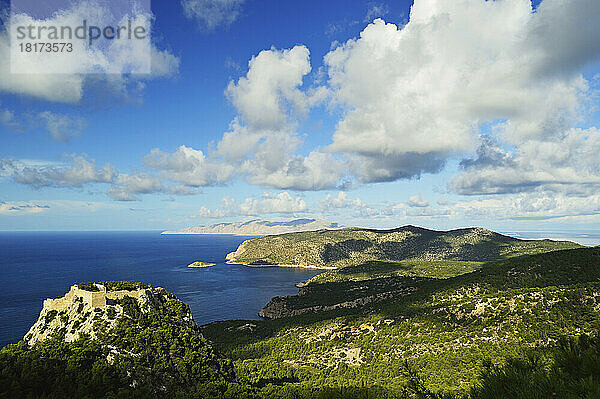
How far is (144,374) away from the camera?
30141 mm

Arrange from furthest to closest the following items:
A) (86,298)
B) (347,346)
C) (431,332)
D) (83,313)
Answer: (347,346)
(431,332)
(86,298)
(83,313)

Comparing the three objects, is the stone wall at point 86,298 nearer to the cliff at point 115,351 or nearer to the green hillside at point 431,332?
the cliff at point 115,351

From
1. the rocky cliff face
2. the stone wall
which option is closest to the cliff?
the rocky cliff face

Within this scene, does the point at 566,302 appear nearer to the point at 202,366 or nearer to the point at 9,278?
the point at 202,366

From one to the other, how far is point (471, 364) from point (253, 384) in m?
29.6

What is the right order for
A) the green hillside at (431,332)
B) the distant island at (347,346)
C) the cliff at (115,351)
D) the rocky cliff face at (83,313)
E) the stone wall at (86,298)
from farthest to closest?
the green hillside at (431,332) → the stone wall at (86,298) → the rocky cliff face at (83,313) → the cliff at (115,351) → the distant island at (347,346)

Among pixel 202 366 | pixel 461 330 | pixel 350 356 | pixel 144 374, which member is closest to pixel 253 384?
pixel 202 366

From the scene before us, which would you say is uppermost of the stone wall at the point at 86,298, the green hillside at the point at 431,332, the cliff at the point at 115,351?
the stone wall at the point at 86,298

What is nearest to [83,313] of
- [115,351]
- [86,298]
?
[86,298]

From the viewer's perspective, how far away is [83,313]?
3522 centimetres

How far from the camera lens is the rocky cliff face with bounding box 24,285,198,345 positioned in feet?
111

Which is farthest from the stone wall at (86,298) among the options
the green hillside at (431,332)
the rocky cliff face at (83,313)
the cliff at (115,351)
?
the green hillside at (431,332)

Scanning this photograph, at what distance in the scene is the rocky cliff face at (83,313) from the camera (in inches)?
1327

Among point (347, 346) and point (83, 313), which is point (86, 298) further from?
point (347, 346)
